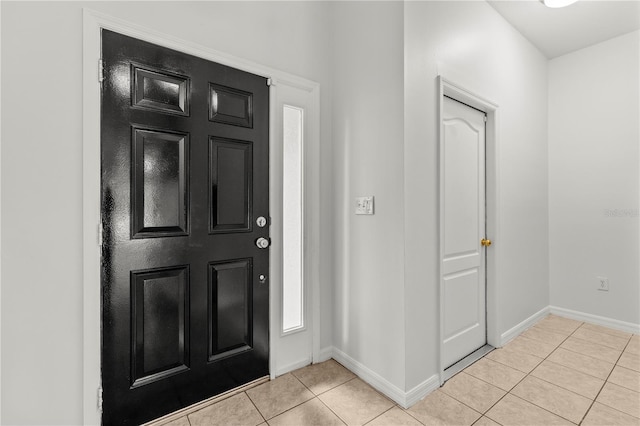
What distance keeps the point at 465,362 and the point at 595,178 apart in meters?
2.51

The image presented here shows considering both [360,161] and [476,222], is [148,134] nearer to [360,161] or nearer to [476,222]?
[360,161]

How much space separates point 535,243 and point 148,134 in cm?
368

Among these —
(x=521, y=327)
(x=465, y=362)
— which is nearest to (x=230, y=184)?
(x=465, y=362)

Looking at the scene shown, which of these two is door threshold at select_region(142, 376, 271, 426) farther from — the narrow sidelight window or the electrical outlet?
the electrical outlet

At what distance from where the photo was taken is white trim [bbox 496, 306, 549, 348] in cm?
256

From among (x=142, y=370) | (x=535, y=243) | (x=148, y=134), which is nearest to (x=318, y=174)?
(x=148, y=134)

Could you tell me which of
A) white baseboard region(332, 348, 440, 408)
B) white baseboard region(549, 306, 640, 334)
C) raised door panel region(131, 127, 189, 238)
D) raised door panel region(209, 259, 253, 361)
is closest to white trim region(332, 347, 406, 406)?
white baseboard region(332, 348, 440, 408)

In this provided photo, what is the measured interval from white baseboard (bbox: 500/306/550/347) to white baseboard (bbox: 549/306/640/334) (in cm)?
12

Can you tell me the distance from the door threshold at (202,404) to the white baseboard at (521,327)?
2092mm

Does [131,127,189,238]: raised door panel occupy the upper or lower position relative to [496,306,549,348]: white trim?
upper

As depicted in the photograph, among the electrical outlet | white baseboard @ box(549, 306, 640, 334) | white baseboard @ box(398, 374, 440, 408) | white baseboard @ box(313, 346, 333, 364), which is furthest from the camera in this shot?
the electrical outlet

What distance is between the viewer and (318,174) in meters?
2.23

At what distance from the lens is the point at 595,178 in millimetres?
3053

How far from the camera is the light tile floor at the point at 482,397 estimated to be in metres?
1.63
